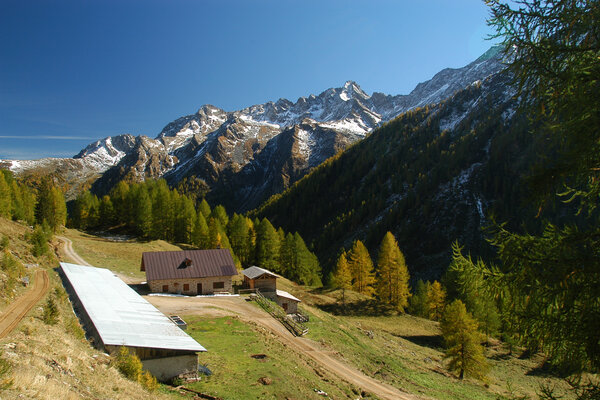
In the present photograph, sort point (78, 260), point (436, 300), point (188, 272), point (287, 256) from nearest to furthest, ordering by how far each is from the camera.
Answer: point (188, 272), point (78, 260), point (436, 300), point (287, 256)

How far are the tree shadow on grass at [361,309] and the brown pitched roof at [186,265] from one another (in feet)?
64.4

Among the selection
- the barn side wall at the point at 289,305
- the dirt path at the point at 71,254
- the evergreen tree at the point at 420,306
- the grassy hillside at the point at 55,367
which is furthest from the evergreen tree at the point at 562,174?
the evergreen tree at the point at 420,306

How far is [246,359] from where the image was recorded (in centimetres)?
2252

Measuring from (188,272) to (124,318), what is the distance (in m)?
22.2

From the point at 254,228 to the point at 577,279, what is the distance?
80.0 meters

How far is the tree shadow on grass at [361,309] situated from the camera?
56031 mm

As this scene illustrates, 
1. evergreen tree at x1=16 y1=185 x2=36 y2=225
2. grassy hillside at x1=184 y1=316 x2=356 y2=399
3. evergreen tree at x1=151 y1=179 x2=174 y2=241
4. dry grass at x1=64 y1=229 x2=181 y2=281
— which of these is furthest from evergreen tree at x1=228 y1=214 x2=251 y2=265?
grassy hillside at x1=184 y1=316 x2=356 y2=399

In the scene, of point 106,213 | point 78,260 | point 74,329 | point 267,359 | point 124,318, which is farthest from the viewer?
point 106,213

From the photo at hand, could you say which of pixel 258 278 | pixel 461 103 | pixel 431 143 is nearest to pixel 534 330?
pixel 258 278

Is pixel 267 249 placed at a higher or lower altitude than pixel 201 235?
lower

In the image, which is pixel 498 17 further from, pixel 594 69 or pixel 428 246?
pixel 428 246

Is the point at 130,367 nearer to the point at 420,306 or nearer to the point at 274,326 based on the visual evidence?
the point at 274,326

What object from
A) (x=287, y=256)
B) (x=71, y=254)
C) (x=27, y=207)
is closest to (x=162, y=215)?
(x=27, y=207)

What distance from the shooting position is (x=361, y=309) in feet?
190
